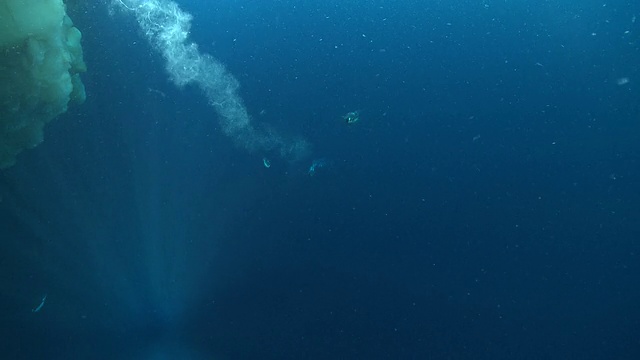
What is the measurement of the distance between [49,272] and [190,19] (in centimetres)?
667

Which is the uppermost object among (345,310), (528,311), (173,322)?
(173,322)

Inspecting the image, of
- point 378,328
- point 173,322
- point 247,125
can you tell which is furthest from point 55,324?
point 378,328

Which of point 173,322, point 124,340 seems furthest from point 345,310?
point 124,340

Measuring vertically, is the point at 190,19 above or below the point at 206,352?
above

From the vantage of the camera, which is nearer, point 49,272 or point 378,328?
point 378,328

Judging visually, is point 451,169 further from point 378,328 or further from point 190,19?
point 190,19

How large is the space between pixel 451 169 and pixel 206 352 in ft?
22.8

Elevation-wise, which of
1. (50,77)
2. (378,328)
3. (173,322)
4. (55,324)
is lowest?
(378,328)

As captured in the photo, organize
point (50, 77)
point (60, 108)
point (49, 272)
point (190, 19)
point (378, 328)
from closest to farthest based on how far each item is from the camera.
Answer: point (50, 77) < point (60, 108) < point (190, 19) < point (378, 328) < point (49, 272)

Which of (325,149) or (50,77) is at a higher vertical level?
(50,77)

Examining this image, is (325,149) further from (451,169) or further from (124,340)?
(124,340)

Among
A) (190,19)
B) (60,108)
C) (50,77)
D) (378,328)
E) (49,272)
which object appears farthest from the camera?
(49,272)

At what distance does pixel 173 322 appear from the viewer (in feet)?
29.7

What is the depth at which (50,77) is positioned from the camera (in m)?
6.22
